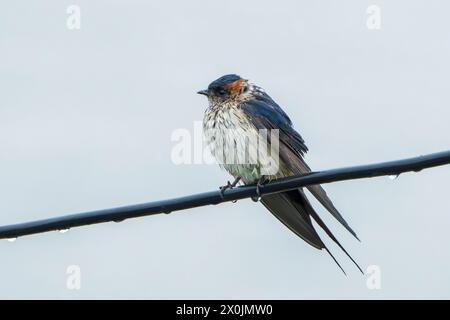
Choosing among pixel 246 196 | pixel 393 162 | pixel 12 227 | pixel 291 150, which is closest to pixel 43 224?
pixel 12 227

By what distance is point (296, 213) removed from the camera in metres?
7.10

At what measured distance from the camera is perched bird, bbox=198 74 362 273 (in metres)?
7.11

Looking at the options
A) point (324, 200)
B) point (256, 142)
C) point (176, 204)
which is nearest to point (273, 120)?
point (256, 142)

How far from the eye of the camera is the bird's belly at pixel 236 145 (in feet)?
24.3

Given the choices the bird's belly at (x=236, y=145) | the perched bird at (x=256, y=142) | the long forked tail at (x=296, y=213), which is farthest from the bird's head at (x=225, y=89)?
the long forked tail at (x=296, y=213)

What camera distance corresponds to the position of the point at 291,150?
7.66m

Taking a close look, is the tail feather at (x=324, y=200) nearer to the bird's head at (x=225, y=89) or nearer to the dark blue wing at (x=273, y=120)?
the dark blue wing at (x=273, y=120)

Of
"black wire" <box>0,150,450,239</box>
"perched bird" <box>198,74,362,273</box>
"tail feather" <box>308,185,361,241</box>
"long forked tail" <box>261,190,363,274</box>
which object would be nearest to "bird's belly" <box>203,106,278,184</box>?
"perched bird" <box>198,74,362,273</box>

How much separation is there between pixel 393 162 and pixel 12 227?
1672 mm

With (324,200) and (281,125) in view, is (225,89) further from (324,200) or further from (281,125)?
(324,200)

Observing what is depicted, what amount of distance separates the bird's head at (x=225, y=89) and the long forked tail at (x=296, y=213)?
3.79ft

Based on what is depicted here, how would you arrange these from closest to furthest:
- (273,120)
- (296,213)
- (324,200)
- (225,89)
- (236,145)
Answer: (324,200) < (296,213) < (236,145) < (273,120) < (225,89)

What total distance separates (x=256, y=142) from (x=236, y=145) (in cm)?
16
